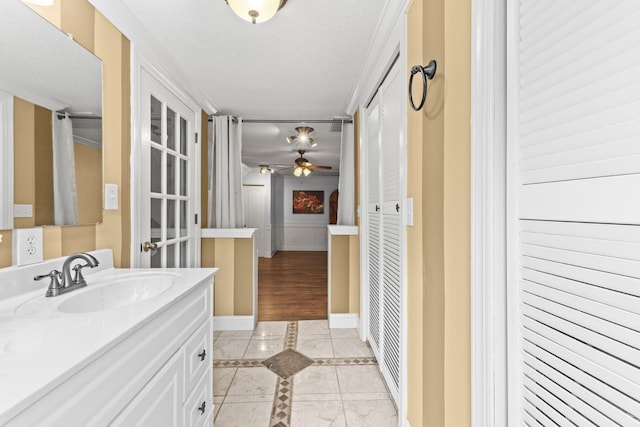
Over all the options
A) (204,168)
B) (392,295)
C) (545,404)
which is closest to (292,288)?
(204,168)

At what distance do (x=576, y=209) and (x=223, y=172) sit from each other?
291 cm

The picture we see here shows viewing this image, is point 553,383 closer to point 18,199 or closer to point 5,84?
point 18,199

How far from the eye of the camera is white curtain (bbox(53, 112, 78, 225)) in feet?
4.24

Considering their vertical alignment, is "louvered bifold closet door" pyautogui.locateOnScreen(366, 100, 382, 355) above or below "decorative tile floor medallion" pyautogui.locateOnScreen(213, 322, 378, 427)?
above

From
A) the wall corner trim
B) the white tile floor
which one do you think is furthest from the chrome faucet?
the wall corner trim

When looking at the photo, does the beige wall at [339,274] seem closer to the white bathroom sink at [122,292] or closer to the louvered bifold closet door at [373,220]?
the louvered bifold closet door at [373,220]

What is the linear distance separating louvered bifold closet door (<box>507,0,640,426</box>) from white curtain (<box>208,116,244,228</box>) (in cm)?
271

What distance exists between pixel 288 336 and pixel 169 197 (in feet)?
5.30

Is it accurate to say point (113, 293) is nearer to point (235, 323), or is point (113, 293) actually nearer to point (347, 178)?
point (235, 323)

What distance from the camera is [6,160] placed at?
1.08 metres

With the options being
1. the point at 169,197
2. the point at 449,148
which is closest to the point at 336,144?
the point at 169,197

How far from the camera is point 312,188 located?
8.49 meters

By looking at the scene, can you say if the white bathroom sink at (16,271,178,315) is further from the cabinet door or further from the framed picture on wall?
the framed picture on wall

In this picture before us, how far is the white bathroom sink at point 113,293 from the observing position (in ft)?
3.59
